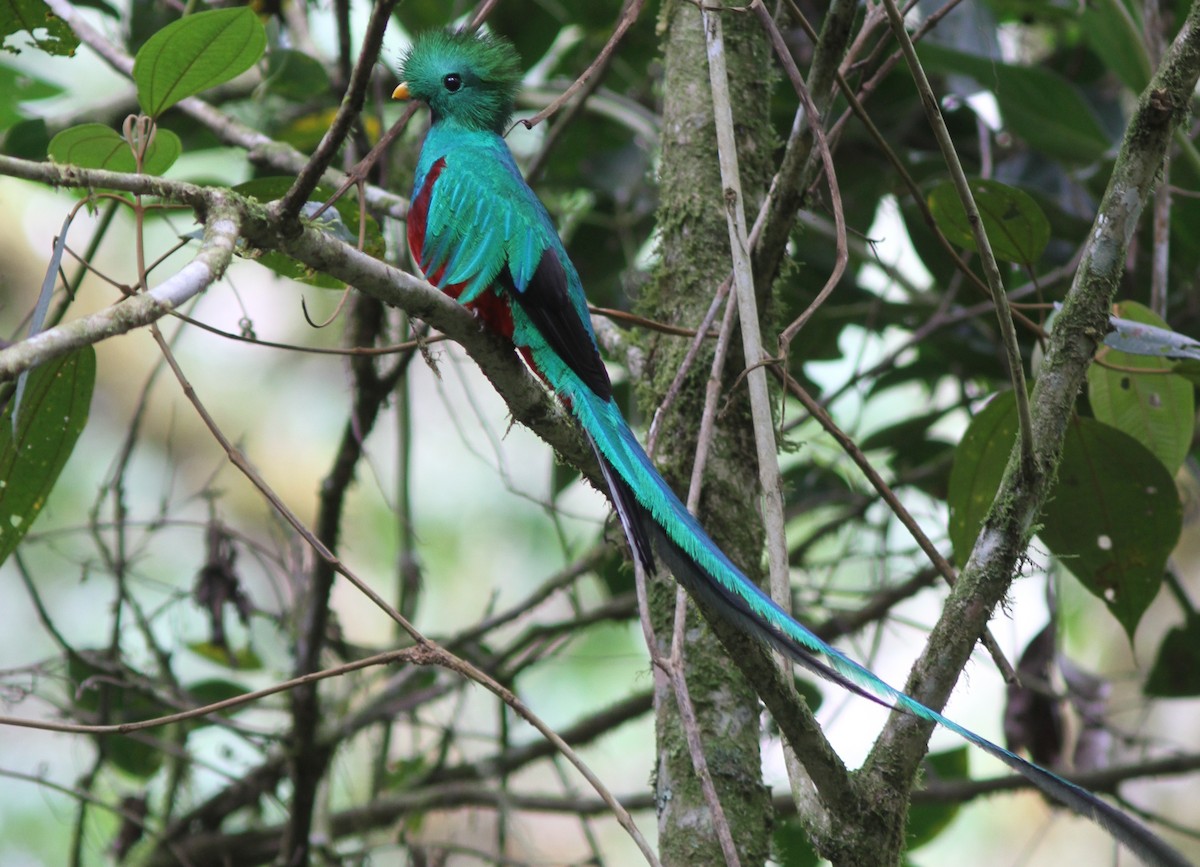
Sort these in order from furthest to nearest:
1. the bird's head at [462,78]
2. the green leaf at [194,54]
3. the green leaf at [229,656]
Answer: the green leaf at [229,656], the bird's head at [462,78], the green leaf at [194,54]

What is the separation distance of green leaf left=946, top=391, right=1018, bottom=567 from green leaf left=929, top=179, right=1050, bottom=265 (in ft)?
1.03

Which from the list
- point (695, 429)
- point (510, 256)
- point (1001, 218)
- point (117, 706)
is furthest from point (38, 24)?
point (117, 706)

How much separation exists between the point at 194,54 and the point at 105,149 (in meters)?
0.26

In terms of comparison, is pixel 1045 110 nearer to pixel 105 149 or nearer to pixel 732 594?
pixel 732 594

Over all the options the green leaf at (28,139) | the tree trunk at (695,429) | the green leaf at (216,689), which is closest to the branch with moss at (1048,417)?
the tree trunk at (695,429)

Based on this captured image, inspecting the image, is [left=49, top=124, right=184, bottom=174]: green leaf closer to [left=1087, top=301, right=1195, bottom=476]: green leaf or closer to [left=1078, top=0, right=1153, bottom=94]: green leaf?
[left=1087, top=301, right=1195, bottom=476]: green leaf

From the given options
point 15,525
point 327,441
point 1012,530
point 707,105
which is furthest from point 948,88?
point 327,441

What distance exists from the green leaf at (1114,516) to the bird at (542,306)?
1.01m

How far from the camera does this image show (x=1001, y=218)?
2488 mm

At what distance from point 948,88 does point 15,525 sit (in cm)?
322

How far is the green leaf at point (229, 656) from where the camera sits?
382 cm

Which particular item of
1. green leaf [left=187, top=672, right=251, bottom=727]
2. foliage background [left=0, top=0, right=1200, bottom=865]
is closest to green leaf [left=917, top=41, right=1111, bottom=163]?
foliage background [left=0, top=0, right=1200, bottom=865]

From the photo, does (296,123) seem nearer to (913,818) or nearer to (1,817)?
(913,818)

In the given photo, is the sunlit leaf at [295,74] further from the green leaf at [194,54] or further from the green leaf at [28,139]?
the green leaf at [194,54]
